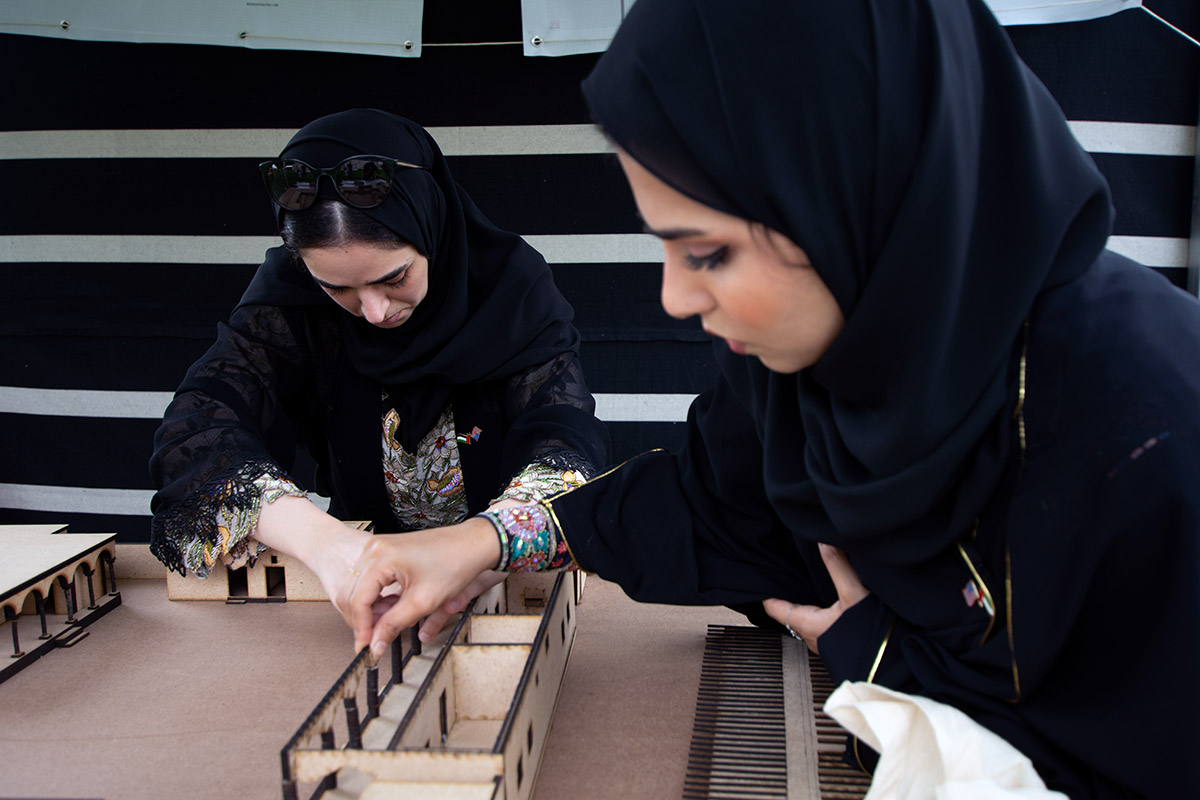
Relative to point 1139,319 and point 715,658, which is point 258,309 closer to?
point 715,658

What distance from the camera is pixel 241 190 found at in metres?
2.85

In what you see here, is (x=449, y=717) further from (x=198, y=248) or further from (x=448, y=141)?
(x=198, y=248)

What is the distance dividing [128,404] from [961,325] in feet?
9.48

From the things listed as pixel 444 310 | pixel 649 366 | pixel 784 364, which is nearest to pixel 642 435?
pixel 649 366

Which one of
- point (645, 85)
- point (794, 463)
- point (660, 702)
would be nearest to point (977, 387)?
point (794, 463)

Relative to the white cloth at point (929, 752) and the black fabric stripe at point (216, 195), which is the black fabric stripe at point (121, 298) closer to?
the black fabric stripe at point (216, 195)

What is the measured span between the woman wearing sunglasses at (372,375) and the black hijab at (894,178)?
2.16 ft

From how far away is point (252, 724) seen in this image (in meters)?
1.08

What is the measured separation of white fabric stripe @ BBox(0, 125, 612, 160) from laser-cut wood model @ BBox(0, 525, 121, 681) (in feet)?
5.43

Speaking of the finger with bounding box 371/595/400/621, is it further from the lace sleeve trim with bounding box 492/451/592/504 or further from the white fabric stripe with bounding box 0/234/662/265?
the white fabric stripe with bounding box 0/234/662/265

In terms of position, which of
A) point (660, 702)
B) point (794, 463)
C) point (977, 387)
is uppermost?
point (977, 387)

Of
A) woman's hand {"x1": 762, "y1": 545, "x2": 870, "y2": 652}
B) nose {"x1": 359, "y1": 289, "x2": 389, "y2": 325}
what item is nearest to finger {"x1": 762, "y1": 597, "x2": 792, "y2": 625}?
woman's hand {"x1": 762, "y1": 545, "x2": 870, "y2": 652}

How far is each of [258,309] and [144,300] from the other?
1.50m

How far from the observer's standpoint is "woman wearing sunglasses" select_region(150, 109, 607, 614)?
55.8 inches
